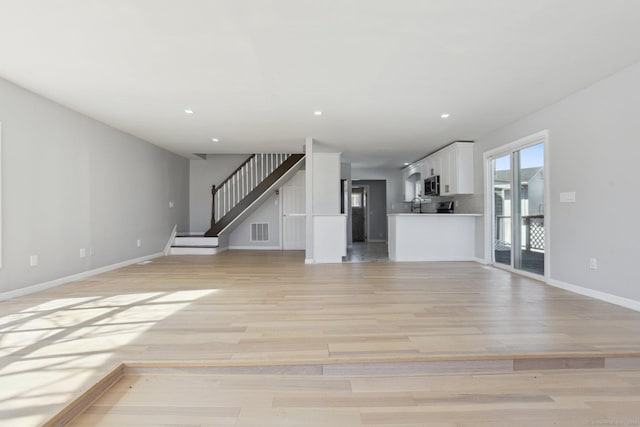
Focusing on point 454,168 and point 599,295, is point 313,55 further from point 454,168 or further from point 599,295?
point 454,168

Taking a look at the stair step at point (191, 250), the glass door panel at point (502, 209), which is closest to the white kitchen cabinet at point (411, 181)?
the glass door panel at point (502, 209)

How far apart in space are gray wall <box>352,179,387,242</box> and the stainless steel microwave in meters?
4.15

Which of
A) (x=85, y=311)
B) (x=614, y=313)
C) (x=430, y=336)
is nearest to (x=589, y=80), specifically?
(x=614, y=313)

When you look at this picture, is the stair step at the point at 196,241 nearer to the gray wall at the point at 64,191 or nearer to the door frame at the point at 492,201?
the gray wall at the point at 64,191

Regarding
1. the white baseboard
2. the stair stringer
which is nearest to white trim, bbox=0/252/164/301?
the stair stringer

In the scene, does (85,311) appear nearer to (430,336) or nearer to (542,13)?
(430,336)

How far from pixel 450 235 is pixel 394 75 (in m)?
4.15

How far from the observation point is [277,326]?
8.61 ft

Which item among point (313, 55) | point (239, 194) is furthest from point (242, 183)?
point (313, 55)

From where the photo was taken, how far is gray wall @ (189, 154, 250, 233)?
860cm

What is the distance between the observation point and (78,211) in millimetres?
4504

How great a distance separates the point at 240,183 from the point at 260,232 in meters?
1.50

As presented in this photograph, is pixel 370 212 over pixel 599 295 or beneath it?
over

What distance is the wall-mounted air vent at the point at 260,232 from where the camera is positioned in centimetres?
874
